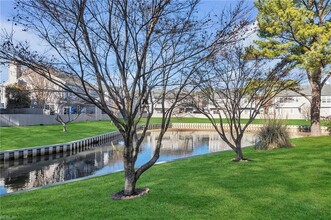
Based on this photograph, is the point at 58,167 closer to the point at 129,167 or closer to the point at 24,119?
the point at 129,167

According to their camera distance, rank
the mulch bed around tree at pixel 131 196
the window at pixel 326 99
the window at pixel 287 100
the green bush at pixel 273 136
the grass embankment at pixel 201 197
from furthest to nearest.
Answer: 1. the window at pixel 326 99
2. the window at pixel 287 100
3. the green bush at pixel 273 136
4. the mulch bed around tree at pixel 131 196
5. the grass embankment at pixel 201 197

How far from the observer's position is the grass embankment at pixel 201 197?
415 cm

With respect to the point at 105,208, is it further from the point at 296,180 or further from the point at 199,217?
the point at 296,180

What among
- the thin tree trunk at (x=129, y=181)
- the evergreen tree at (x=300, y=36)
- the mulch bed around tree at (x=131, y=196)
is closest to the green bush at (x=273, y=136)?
the evergreen tree at (x=300, y=36)

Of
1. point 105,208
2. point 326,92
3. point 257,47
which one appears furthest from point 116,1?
point 326,92

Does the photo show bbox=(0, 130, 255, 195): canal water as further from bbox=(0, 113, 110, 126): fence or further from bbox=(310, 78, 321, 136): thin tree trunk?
bbox=(0, 113, 110, 126): fence

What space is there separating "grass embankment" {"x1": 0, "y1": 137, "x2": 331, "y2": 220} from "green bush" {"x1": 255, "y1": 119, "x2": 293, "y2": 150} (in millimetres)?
3693

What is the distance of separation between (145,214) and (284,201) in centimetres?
214

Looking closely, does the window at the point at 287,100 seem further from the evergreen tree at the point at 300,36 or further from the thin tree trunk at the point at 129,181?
the thin tree trunk at the point at 129,181

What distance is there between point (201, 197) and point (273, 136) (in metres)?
7.51

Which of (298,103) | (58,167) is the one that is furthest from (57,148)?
(298,103)

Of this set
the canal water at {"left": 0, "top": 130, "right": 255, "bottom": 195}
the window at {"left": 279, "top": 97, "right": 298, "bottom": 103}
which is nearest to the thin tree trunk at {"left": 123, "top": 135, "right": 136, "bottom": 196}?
the canal water at {"left": 0, "top": 130, "right": 255, "bottom": 195}

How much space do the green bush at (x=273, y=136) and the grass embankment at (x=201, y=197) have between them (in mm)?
3693

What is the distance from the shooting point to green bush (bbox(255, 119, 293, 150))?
37.0 ft
